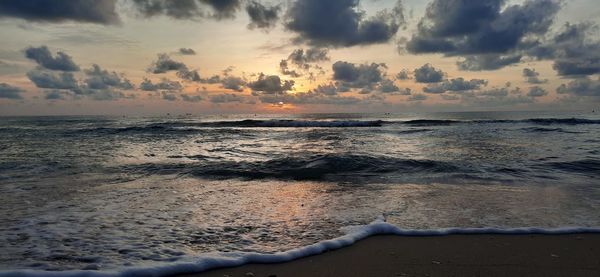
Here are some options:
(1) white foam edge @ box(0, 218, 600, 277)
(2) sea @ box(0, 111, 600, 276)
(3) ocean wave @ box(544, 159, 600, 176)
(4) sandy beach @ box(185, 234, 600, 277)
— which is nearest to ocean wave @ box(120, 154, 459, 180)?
(2) sea @ box(0, 111, 600, 276)

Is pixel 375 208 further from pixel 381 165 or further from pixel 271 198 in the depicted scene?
pixel 381 165

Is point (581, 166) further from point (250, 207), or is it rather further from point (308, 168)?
point (250, 207)

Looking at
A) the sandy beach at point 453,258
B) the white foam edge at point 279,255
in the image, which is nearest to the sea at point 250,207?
the white foam edge at point 279,255

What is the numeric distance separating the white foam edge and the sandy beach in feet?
0.33

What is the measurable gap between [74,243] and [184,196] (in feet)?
10.1

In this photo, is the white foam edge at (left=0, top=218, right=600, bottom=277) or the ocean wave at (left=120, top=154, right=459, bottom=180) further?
the ocean wave at (left=120, top=154, right=459, bottom=180)

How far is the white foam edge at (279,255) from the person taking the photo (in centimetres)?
392

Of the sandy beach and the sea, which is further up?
the sea

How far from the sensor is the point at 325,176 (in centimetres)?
1098

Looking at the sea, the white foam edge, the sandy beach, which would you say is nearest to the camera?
the white foam edge

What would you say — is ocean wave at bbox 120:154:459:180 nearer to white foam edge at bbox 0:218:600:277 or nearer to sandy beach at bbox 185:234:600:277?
white foam edge at bbox 0:218:600:277

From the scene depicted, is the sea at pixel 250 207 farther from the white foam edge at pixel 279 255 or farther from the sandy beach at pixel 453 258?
the sandy beach at pixel 453 258

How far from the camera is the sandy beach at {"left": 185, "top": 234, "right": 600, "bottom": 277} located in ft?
13.5

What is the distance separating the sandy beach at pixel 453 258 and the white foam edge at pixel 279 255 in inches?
3.9
